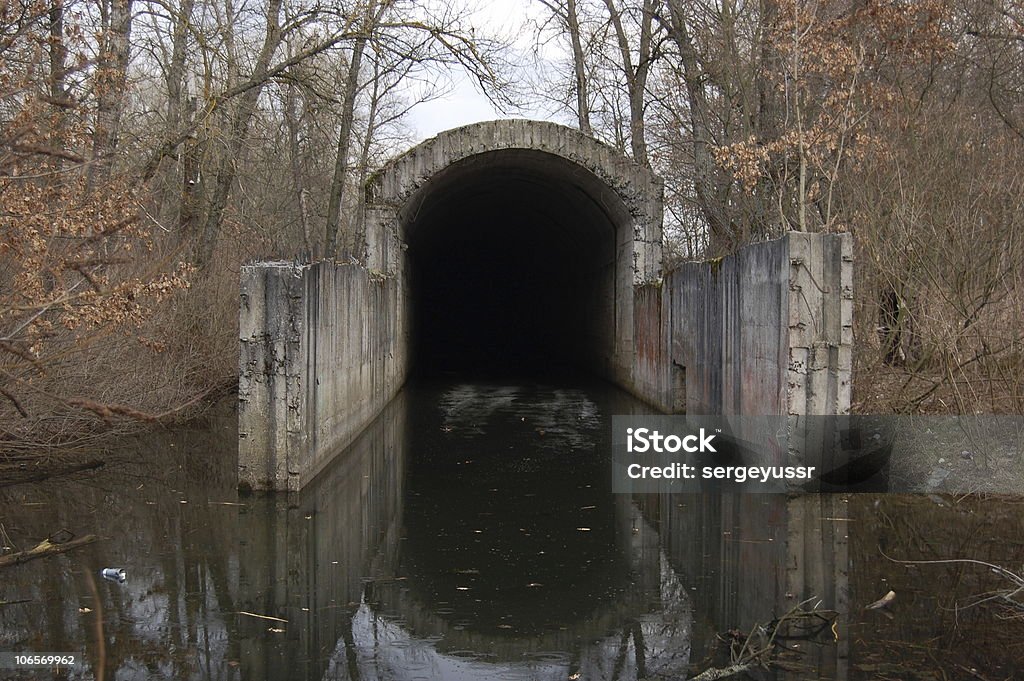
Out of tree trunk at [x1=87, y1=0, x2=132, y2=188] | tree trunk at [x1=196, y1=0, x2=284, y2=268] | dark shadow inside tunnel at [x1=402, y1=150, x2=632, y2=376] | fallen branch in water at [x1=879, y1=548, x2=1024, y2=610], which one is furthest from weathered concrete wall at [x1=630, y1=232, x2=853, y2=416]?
tree trunk at [x1=196, y1=0, x2=284, y2=268]

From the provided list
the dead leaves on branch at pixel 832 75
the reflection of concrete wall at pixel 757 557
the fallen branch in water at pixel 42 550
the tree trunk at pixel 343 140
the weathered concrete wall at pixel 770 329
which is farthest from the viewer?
the tree trunk at pixel 343 140

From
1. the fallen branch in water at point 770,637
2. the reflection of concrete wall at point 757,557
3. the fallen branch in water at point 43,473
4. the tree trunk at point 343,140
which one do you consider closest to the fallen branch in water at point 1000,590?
the reflection of concrete wall at point 757,557

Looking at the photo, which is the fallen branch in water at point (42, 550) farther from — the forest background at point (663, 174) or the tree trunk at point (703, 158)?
the tree trunk at point (703, 158)

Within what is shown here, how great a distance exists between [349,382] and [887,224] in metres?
6.27

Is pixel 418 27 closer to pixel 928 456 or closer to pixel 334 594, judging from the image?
pixel 928 456

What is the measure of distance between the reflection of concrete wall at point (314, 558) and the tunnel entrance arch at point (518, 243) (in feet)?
24.4

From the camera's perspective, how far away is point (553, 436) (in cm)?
1330

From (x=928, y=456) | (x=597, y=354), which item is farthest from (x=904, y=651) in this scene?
(x=597, y=354)

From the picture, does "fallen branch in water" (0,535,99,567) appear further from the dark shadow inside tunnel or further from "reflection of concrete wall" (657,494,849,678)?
the dark shadow inside tunnel

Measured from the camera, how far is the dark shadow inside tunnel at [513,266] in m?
19.7

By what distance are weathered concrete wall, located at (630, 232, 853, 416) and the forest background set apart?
91 cm

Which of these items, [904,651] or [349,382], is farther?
[349,382]

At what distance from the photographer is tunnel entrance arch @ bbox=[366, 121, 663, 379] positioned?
1741 centimetres

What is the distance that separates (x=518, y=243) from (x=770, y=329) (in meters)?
23.5
